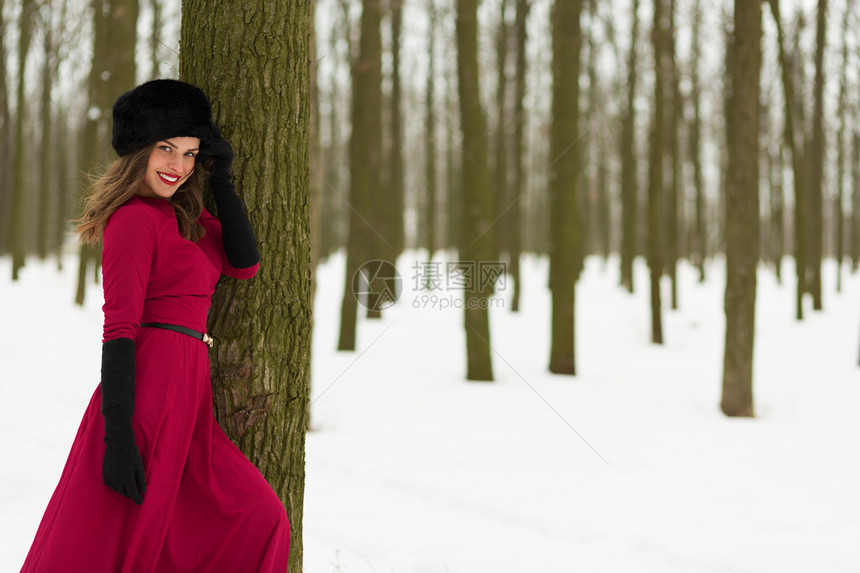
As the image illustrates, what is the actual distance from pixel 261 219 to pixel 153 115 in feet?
1.75

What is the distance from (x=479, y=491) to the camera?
4566 mm

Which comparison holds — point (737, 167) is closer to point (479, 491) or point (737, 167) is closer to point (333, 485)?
point (479, 491)

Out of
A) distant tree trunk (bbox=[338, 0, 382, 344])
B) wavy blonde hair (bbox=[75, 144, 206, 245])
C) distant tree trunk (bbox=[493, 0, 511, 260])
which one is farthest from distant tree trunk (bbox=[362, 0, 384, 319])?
wavy blonde hair (bbox=[75, 144, 206, 245])

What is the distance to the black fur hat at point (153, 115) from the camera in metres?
2.09

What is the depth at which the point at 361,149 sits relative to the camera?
10.7 metres

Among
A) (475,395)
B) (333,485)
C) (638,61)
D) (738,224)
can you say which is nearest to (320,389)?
(475,395)

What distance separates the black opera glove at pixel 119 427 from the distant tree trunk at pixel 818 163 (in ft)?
49.8

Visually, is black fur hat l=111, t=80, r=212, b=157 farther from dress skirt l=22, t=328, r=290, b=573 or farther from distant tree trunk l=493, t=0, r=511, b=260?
distant tree trunk l=493, t=0, r=511, b=260

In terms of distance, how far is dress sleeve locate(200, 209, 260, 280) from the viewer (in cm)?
231

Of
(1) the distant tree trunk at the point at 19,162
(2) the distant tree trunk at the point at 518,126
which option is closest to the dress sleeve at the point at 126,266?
(2) the distant tree trunk at the point at 518,126

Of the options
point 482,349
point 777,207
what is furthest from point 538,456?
point 777,207

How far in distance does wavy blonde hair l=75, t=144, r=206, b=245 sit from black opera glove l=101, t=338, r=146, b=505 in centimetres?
43

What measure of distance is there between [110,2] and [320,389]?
9050 mm

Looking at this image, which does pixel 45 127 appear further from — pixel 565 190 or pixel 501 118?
pixel 565 190
